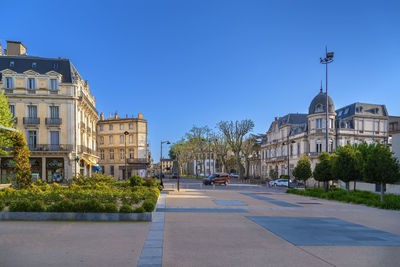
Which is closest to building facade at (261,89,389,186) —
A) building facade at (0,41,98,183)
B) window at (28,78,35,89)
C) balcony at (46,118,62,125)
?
building facade at (0,41,98,183)

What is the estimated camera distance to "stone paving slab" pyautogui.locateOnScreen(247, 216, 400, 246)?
8484 mm

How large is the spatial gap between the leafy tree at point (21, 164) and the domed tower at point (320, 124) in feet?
139

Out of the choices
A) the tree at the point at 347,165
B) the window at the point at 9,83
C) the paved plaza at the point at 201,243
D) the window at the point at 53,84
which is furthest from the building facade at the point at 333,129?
the window at the point at 9,83

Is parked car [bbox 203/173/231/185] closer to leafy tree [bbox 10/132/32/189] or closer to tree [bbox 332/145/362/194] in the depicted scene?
tree [bbox 332/145/362/194]

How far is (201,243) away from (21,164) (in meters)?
15.2

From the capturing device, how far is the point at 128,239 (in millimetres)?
8188

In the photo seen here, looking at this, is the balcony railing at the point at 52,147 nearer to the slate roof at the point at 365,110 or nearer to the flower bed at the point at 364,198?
the flower bed at the point at 364,198

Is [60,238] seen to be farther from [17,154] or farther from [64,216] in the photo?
[17,154]

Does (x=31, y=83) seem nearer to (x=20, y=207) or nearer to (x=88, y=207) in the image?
(x=20, y=207)

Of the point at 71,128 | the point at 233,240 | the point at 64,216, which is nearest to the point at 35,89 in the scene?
the point at 71,128

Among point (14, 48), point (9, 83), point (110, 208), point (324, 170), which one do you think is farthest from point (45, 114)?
point (324, 170)

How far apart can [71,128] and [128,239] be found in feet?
98.5

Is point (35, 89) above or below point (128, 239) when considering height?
above

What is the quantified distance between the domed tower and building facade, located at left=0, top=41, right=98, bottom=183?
1406 inches
